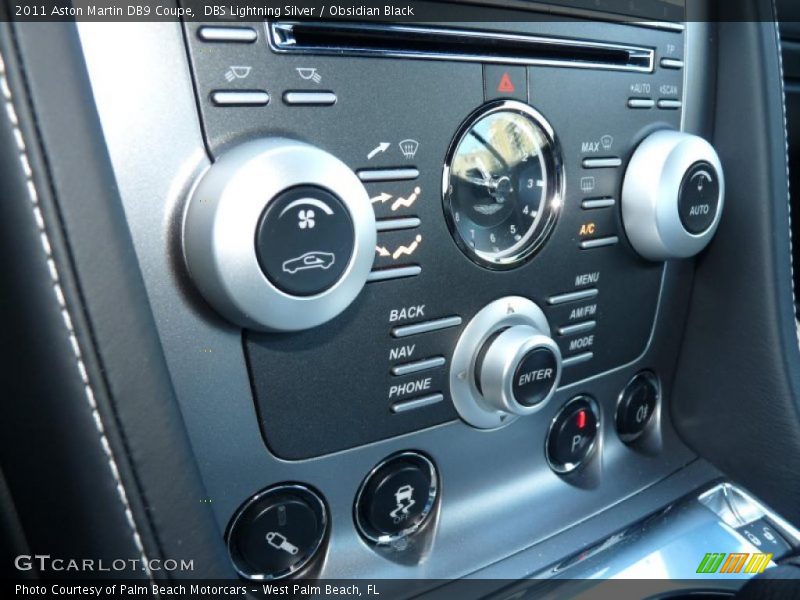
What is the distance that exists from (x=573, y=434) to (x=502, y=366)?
20 centimetres

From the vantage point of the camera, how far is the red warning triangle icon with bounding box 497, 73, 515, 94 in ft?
2.18

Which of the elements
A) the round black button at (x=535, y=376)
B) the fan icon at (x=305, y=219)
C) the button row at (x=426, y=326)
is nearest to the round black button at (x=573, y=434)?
the round black button at (x=535, y=376)

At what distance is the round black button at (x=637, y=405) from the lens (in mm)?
891

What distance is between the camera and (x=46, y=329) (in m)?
0.41

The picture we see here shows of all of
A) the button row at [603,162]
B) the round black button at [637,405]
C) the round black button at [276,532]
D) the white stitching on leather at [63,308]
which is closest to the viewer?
the white stitching on leather at [63,308]

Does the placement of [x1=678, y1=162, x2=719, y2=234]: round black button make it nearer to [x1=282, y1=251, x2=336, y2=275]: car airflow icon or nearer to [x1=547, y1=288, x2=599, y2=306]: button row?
[x1=547, y1=288, x2=599, y2=306]: button row

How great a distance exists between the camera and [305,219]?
1.68 ft

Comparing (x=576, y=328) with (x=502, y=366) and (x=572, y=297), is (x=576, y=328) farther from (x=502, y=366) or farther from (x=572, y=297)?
(x=502, y=366)

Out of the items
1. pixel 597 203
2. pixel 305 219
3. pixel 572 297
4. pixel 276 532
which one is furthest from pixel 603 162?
pixel 276 532

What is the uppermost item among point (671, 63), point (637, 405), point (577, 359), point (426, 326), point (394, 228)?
point (671, 63)

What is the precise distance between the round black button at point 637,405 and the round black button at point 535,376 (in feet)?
0.70

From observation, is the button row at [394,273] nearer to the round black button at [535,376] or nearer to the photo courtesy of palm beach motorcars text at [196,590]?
the round black button at [535,376]

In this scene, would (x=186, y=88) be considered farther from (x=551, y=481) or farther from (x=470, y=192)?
(x=551, y=481)

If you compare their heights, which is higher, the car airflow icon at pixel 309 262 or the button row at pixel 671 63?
the button row at pixel 671 63
